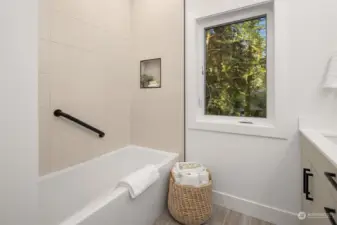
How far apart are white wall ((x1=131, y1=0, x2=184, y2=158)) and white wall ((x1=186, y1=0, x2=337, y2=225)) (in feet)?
1.32

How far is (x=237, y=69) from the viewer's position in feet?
5.93

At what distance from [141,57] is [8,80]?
1.72 m

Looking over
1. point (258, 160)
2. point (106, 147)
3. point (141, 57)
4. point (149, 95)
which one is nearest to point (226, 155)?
point (258, 160)

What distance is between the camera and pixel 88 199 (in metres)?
1.72

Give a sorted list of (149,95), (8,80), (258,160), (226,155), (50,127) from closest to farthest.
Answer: (8,80)
(50,127)
(258,160)
(226,155)
(149,95)

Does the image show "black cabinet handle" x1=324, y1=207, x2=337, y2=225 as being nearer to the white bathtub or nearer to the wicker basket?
the wicker basket

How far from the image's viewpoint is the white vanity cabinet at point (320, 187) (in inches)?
29.1

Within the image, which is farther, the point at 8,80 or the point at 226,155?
the point at 226,155

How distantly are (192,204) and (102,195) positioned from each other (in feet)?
2.78

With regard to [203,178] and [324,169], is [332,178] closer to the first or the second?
[324,169]

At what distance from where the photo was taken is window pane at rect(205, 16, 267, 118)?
5.57 feet

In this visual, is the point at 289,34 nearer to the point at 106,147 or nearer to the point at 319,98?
the point at 319,98

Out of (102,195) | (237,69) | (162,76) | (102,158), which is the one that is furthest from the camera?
(162,76)

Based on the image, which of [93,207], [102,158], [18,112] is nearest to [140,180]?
[93,207]
